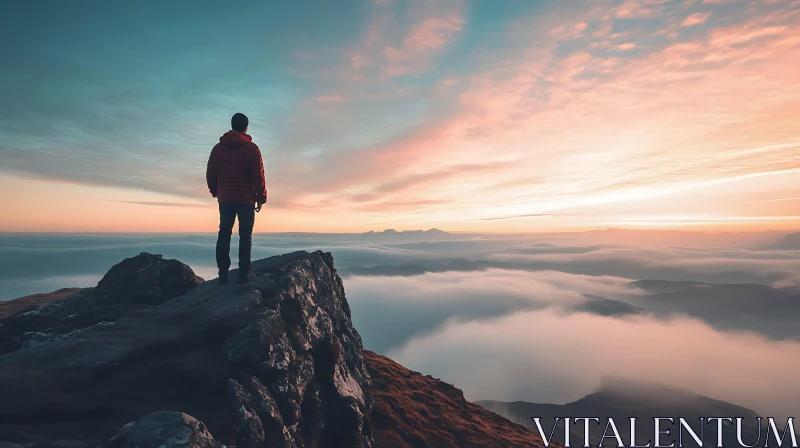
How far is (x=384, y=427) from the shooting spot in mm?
20812

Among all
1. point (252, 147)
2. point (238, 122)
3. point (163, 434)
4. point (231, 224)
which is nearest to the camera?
point (163, 434)

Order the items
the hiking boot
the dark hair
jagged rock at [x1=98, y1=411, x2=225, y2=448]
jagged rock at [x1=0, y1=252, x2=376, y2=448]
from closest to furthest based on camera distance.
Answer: jagged rock at [x1=98, y1=411, x2=225, y2=448] < jagged rock at [x1=0, y1=252, x2=376, y2=448] < the dark hair < the hiking boot

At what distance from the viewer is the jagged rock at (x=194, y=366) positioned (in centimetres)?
723

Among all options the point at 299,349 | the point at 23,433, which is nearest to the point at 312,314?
the point at 299,349

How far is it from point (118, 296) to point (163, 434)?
1388 centimetres

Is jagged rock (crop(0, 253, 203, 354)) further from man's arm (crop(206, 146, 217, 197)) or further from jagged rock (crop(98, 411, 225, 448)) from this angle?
jagged rock (crop(98, 411, 225, 448))

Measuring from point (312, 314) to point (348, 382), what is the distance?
3361 millimetres

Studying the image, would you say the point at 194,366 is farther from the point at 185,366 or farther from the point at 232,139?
the point at 232,139

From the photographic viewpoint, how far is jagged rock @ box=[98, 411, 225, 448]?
5.70 m

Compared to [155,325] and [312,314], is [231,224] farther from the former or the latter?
[312,314]

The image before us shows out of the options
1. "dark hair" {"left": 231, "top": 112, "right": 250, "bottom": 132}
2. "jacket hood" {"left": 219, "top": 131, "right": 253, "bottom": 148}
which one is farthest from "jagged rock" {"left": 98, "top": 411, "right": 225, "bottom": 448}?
"dark hair" {"left": 231, "top": 112, "right": 250, "bottom": 132}

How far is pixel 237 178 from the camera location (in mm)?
11531

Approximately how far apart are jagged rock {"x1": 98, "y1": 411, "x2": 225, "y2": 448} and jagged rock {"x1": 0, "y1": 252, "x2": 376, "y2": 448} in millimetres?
97

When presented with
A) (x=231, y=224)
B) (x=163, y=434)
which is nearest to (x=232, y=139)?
(x=231, y=224)
